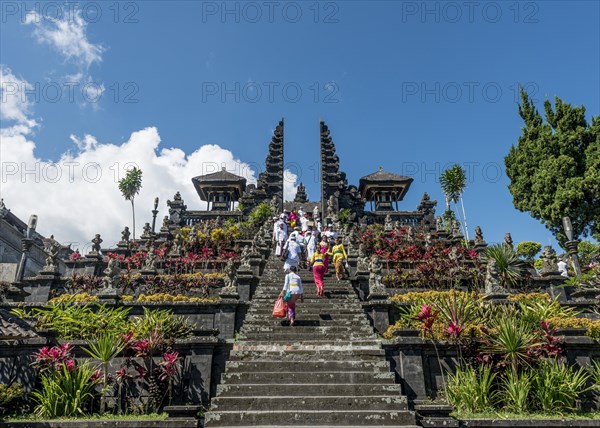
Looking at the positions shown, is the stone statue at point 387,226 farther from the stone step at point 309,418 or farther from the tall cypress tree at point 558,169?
the stone step at point 309,418

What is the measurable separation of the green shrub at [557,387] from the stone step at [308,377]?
8.23 ft

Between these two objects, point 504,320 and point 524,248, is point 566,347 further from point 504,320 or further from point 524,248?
point 524,248

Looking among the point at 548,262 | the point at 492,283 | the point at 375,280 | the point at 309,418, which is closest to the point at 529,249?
the point at 548,262

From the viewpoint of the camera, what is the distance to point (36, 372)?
7.03 m

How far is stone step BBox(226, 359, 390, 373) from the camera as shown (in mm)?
7199

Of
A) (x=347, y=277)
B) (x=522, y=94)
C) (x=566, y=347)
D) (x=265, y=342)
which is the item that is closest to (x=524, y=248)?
(x=522, y=94)

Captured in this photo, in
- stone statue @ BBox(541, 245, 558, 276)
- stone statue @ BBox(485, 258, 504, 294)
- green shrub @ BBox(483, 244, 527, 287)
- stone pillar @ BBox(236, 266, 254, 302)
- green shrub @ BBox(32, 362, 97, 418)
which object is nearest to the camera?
green shrub @ BBox(32, 362, 97, 418)

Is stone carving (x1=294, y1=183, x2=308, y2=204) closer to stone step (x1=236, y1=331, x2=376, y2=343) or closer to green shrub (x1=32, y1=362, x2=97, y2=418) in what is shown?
stone step (x1=236, y1=331, x2=376, y2=343)

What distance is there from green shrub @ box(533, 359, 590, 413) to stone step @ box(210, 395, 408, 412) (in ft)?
7.91

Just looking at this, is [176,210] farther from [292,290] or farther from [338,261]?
[292,290]

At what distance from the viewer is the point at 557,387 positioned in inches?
262

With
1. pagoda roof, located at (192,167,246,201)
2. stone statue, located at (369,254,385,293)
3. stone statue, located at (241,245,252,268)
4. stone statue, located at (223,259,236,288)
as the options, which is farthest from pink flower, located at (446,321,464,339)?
pagoda roof, located at (192,167,246,201)

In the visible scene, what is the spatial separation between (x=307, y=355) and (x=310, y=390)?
0.93 metres

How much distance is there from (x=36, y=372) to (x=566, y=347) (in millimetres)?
9606
